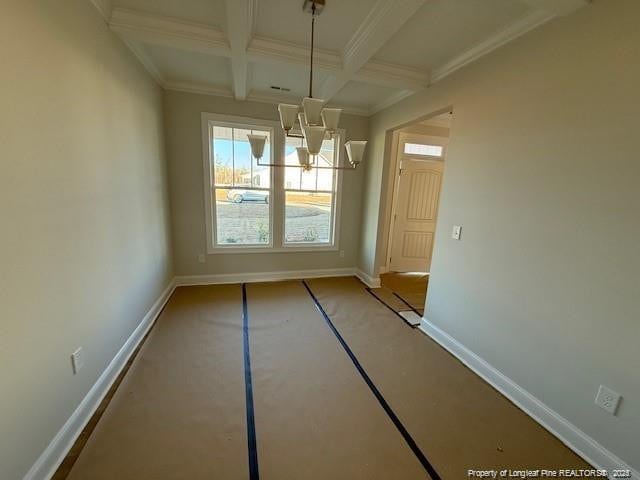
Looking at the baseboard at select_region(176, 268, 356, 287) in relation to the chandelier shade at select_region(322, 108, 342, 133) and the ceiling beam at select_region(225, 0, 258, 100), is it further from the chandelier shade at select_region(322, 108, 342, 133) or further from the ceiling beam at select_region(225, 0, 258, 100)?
the chandelier shade at select_region(322, 108, 342, 133)

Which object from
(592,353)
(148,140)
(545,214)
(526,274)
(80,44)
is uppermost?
(80,44)

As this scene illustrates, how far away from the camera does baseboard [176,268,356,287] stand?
12.3ft

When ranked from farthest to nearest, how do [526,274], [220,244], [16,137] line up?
[220,244] < [526,274] < [16,137]

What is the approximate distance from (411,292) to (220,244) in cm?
289

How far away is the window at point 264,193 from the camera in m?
3.55

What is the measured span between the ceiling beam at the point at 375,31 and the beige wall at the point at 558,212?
Result: 87cm

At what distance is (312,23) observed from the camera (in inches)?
75.2

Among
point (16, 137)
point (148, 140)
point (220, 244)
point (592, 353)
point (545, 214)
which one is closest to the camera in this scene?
point (16, 137)

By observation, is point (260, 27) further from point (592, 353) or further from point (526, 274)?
point (592, 353)

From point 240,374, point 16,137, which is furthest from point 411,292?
point 16,137

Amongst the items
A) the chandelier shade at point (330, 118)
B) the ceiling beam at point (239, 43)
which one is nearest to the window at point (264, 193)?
the ceiling beam at point (239, 43)

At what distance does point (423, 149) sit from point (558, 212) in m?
3.00

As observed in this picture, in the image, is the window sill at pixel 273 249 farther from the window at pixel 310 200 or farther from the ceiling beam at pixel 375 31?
the ceiling beam at pixel 375 31

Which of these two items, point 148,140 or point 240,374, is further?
point 148,140
